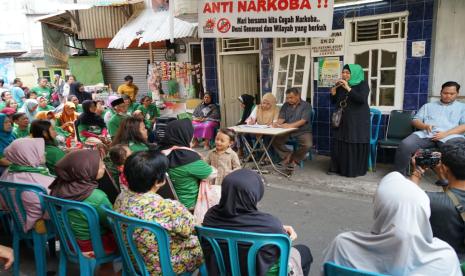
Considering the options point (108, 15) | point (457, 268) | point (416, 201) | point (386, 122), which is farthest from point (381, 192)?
point (108, 15)

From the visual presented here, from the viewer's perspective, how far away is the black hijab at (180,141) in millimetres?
2961

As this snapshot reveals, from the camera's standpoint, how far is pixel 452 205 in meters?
2.04

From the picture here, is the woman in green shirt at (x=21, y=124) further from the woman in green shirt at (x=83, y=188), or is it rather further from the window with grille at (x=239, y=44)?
the window with grille at (x=239, y=44)

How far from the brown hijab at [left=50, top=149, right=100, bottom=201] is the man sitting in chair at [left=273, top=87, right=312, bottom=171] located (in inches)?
152

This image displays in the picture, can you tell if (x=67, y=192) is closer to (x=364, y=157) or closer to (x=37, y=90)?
(x=364, y=157)

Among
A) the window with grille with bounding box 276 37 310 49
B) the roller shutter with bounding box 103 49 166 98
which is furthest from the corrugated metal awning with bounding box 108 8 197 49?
the window with grille with bounding box 276 37 310 49

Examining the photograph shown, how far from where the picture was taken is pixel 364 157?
5.59 m

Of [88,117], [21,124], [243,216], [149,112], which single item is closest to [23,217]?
[243,216]

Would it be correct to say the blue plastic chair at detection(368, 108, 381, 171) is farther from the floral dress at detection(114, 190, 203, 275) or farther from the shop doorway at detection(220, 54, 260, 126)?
the floral dress at detection(114, 190, 203, 275)

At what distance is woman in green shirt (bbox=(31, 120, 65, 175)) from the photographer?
12.3 feet

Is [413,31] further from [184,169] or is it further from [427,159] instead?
[184,169]

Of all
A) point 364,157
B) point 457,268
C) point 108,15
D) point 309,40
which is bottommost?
point 364,157

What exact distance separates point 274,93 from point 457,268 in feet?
18.7

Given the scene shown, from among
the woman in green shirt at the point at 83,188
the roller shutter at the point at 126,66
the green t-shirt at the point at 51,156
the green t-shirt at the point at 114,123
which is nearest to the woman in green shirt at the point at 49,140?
the green t-shirt at the point at 51,156
